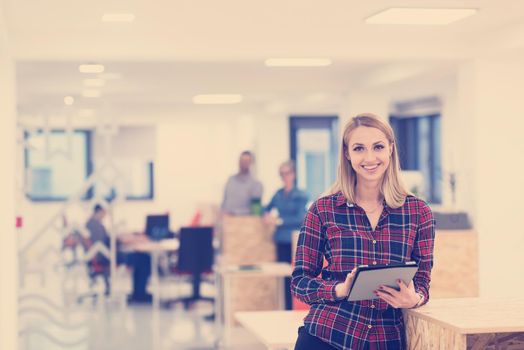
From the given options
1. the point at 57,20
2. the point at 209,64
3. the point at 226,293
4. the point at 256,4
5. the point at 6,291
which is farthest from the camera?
the point at 209,64

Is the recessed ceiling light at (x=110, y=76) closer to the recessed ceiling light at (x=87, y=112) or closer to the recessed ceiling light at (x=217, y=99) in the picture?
the recessed ceiling light at (x=217, y=99)

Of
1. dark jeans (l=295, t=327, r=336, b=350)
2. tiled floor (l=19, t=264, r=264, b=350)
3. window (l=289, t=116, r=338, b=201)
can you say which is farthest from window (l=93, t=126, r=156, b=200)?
dark jeans (l=295, t=327, r=336, b=350)

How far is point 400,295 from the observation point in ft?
9.07

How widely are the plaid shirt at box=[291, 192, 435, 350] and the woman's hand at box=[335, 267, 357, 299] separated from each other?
16mm

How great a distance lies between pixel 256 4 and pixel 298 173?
9620 mm

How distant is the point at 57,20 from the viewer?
21.4 feet

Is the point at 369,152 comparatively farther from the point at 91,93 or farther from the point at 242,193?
the point at 91,93

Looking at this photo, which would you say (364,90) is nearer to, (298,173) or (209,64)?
(209,64)

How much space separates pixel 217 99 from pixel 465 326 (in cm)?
1106

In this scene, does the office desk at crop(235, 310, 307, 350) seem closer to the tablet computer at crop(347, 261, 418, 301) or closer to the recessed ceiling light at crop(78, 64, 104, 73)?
the tablet computer at crop(347, 261, 418, 301)

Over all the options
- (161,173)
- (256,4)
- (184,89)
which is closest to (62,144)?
(161,173)

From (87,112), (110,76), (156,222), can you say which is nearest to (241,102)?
(87,112)

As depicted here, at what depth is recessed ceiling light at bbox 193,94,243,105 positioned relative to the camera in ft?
42.3

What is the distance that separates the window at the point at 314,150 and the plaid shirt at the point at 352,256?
40.6ft
